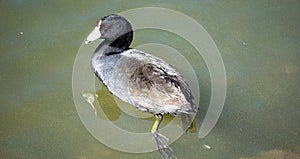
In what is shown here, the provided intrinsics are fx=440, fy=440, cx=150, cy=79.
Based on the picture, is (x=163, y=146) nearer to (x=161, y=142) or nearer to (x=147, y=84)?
(x=161, y=142)

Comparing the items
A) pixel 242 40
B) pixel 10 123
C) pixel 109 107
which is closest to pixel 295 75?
pixel 242 40

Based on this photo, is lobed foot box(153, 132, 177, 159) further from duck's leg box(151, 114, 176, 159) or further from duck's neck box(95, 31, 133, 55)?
duck's neck box(95, 31, 133, 55)

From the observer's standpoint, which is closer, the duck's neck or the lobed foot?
the lobed foot

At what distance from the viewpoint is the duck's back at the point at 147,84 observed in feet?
9.68

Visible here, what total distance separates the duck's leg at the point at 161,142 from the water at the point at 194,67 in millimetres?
56

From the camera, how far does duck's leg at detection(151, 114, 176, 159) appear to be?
9.96 feet

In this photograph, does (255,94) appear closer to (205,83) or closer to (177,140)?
(205,83)

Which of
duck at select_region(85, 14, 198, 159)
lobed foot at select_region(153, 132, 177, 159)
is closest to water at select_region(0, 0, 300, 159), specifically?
lobed foot at select_region(153, 132, 177, 159)

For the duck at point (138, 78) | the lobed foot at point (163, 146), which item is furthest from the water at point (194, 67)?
the duck at point (138, 78)

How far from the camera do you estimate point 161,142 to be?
123 inches

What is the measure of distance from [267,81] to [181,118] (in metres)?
0.82

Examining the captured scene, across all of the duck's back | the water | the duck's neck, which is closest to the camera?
the duck's back

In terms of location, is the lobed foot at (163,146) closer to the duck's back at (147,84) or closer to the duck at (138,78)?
the duck at (138,78)

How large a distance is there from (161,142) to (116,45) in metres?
0.91
